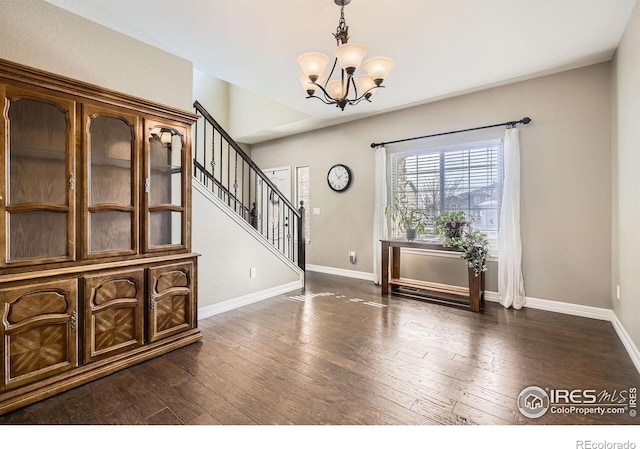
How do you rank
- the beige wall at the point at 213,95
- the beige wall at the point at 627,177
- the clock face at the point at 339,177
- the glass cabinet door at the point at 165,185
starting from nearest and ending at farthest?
the beige wall at the point at 627,177
the glass cabinet door at the point at 165,185
the clock face at the point at 339,177
the beige wall at the point at 213,95

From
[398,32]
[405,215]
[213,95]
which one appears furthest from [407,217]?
[213,95]

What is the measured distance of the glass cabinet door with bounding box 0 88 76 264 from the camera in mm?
1815

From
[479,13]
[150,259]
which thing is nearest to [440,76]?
[479,13]

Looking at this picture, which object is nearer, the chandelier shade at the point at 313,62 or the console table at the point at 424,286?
the chandelier shade at the point at 313,62

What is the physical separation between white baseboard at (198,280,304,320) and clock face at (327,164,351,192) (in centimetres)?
185

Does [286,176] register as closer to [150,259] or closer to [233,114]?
[233,114]

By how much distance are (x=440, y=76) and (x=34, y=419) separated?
450cm

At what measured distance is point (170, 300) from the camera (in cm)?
250

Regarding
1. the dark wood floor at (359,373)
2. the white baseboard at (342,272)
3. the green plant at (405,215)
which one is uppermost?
the green plant at (405,215)

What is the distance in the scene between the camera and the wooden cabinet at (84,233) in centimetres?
178

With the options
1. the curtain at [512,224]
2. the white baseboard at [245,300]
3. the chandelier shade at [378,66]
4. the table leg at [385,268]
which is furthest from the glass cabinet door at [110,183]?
the curtain at [512,224]

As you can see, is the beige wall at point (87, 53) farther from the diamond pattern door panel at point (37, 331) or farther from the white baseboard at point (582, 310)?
the white baseboard at point (582, 310)
